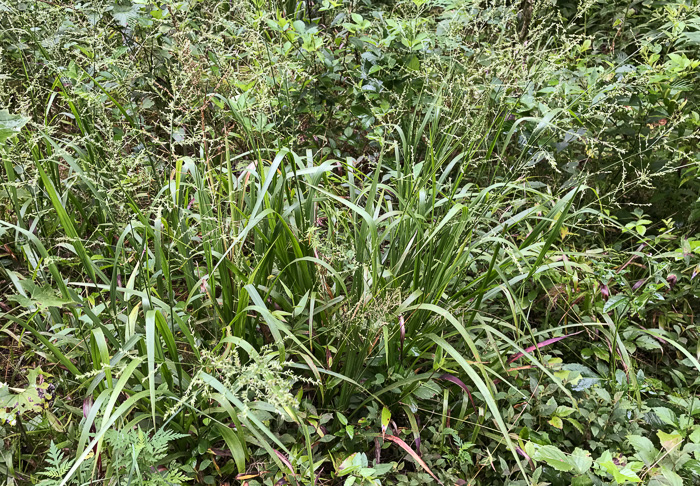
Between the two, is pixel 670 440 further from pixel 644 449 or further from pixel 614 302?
pixel 614 302

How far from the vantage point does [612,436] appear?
1.57m

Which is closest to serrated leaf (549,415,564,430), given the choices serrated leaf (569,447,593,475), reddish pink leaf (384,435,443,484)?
serrated leaf (569,447,593,475)

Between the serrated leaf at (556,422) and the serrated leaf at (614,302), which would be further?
the serrated leaf at (614,302)

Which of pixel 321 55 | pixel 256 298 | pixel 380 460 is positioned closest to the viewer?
pixel 256 298

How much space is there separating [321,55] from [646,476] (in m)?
2.06

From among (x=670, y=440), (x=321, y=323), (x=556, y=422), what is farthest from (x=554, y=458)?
(x=321, y=323)

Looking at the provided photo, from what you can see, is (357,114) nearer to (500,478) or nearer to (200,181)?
(200,181)

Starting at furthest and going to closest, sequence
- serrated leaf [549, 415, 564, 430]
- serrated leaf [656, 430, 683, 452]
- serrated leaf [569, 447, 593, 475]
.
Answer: serrated leaf [549, 415, 564, 430] → serrated leaf [656, 430, 683, 452] → serrated leaf [569, 447, 593, 475]

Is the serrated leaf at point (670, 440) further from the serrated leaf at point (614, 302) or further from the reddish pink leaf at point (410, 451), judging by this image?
the reddish pink leaf at point (410, 451)

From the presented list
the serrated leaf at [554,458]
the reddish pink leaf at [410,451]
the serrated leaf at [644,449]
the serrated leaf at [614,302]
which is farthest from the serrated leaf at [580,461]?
the serrated leaf at [614,302]

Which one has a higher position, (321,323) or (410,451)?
(321,323)

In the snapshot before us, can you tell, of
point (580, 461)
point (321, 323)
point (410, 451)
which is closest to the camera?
point (580, 461)

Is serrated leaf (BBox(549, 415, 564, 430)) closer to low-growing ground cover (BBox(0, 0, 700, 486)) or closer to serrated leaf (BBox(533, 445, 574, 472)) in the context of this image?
Result: low-growing ground cover (BBox(0, 0, 700, 486))

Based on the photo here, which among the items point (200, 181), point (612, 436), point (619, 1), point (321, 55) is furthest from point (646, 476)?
point (619, 1)
